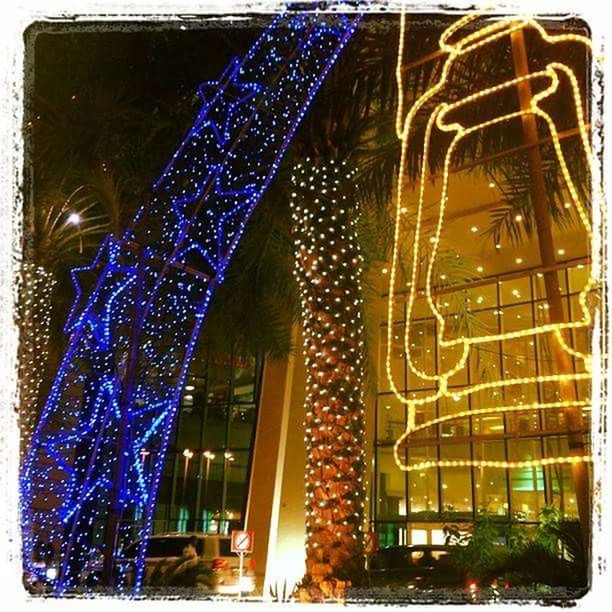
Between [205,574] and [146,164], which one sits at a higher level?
[146,164]

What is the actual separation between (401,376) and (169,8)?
20448mm

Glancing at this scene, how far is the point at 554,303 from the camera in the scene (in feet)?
12.5

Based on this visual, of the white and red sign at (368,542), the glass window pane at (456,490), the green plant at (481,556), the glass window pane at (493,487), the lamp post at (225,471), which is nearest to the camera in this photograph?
the white and red sign at (368,542)

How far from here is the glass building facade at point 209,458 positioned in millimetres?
24281

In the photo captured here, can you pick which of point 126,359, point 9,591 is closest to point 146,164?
point 126,359

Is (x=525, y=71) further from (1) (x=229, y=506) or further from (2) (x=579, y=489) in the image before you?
(1) (x=229, y=506)

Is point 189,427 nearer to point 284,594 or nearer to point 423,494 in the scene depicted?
point 423,494

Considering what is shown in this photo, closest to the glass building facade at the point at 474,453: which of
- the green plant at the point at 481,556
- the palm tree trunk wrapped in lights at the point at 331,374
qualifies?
the green plant at the point at 481,556

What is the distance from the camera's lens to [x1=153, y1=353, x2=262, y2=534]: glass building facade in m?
24.3

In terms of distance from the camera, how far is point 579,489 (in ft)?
11.3

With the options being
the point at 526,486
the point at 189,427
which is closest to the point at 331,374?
the point at 526,486

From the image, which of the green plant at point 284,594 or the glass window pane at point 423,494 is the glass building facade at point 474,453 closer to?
the glass window pane at point 423,494

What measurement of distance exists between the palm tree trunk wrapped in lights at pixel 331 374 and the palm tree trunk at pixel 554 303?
287cm

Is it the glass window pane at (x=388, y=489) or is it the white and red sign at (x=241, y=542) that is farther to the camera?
the glass window pane at (x=388, y=489)
